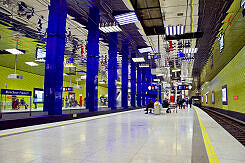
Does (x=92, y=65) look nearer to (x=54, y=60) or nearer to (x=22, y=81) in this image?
(x=54, y=60)

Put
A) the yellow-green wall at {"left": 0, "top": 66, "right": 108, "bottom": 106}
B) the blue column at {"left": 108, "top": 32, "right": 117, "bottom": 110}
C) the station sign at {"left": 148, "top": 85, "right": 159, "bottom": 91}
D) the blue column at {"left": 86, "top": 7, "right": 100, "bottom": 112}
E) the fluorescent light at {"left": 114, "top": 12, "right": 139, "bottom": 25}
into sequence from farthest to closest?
the station sign at {"left": 148, "top": 85, "right": 159, "bottom": 91}
the yellow-green wall at {"left": 0, "top": 66, "right": 108, "bottom": 106}
the blue column at {"left": 108, "top": 32, "right": 117, "bottom": 110}
the blue column at {"left": 86, "top": 7, "right": 100, "bottom": 112}
the fluorescent light at {"left": 114, "top": 12, "right": 139, "bottom": 25}

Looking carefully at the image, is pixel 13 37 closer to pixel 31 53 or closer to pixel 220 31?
pixel 31 53

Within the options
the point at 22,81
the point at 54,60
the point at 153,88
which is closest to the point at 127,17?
the point at 54,60

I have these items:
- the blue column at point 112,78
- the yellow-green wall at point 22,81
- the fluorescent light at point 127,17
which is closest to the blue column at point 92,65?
the fluorescent light at point 127,17

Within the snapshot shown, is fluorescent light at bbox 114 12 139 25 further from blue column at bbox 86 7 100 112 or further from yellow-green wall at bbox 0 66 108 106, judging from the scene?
yellow-green wall at bbox 0 66 108 106

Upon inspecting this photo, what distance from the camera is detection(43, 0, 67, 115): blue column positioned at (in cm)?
896

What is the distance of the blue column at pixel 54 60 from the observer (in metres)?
8.96

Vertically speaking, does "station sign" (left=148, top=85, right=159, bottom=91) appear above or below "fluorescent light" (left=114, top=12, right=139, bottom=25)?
below

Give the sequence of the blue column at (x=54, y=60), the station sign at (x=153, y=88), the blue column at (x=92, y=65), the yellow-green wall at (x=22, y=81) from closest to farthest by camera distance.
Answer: the blue column at (x=54, y=60) → the blue column at (x=92, y=65) → the yellow-green wall at (x=22, y=81) → the station sign at (x=153, y=88)

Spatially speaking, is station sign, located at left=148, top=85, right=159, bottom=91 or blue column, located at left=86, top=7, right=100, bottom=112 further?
station sign, located at left=148, top=85, right=159, bottom=91

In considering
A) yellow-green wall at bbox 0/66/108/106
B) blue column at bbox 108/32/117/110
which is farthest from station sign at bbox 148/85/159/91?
yellow-green wall at bbox 0/66/108/106

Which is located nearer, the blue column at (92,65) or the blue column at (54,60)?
the blue column at (54,60)

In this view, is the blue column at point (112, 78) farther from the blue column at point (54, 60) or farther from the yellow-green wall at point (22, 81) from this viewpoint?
the yellow-green wall at point (22, 81)

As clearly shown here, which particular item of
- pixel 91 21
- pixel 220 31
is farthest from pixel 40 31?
pixel 220 31
